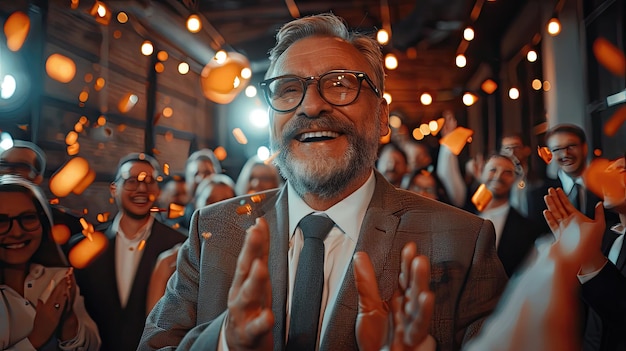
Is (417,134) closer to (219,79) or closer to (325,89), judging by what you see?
(325,89)

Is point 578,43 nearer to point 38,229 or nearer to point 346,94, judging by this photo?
point 346,94

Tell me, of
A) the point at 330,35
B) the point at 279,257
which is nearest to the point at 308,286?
the point at 279,257

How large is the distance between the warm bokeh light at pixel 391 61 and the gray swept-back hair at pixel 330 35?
110 mm

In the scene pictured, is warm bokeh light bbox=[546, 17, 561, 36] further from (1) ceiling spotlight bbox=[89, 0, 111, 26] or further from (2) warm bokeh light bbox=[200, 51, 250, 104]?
(1) ceiling spotlight bbox=[89, 0, 111, 26]

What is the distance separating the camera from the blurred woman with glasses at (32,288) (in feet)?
3.61

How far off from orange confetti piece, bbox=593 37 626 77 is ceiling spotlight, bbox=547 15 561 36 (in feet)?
0.24

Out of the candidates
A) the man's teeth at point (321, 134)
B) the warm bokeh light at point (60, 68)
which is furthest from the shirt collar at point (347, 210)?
the warm bokeh light at point (60, 68)

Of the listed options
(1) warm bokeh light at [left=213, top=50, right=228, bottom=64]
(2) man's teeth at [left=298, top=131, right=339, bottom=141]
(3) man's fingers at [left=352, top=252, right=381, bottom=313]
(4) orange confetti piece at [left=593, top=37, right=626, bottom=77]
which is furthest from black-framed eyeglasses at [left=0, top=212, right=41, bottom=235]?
(4) orange confetti piece at [left=593, top=37, right=626, bottom=77]

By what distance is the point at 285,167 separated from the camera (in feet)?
3.09

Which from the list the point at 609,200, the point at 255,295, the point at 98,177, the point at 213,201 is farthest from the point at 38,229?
the point at 609,200

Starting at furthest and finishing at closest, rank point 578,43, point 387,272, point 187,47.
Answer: point 187,47
point 578,43
point 387,272

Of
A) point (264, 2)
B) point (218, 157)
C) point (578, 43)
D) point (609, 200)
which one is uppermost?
point (264, 2)

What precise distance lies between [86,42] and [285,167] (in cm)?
57

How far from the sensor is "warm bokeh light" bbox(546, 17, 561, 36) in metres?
1.03
